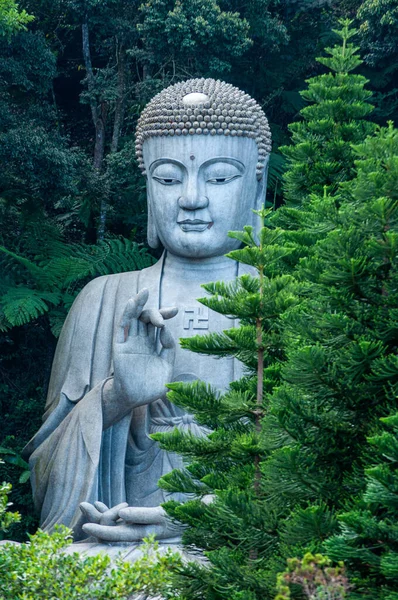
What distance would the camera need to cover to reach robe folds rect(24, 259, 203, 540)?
30.1ft

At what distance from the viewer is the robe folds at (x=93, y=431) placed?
9.19 metres

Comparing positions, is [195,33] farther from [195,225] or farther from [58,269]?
[195,225]

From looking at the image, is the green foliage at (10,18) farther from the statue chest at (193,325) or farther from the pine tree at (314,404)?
the pine tree at (314,404)

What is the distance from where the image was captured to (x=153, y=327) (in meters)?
8.97

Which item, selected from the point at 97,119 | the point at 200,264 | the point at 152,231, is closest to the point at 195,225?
the point at 200,264

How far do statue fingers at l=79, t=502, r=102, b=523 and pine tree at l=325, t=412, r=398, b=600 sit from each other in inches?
125

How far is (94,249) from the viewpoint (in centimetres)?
1145

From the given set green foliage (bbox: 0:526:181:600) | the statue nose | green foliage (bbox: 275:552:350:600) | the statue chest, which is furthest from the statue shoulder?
green foliage (bbox: 275:552:350:600)

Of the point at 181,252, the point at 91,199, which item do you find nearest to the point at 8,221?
the point at 91,199

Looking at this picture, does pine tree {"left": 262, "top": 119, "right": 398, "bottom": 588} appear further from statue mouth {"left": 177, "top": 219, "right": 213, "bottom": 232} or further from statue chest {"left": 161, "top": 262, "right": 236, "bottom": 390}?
statue mouth {"left": 177, "top": 219, "right": 213, "bottom": 232}

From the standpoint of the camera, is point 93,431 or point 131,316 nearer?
point 131,316

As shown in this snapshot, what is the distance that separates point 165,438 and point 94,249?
4.38 metres

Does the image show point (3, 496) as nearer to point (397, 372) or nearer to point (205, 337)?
point (205, 337)

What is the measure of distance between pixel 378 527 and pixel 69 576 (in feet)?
5.77
